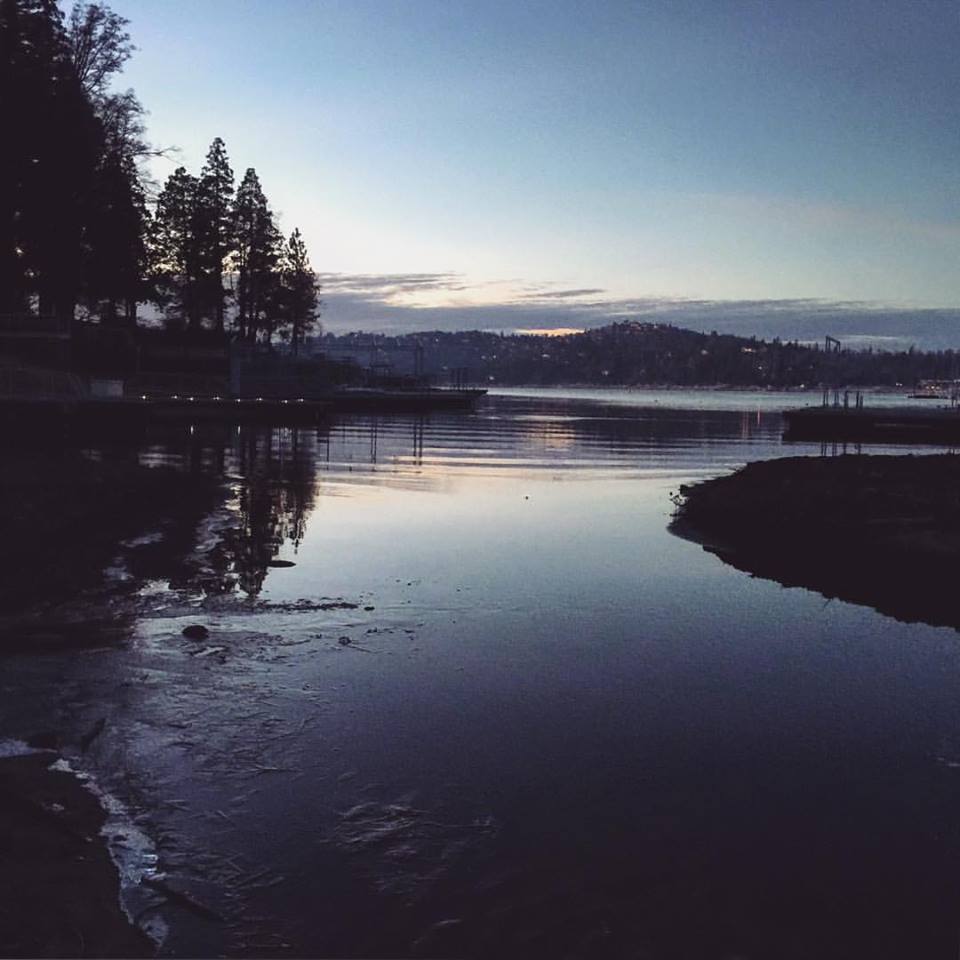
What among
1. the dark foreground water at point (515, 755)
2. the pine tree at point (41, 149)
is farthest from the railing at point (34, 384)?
the dark foreground water at point (515, 755)

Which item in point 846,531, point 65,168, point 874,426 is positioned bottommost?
point 846,531

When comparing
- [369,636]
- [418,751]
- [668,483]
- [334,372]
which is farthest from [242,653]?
[334,372]

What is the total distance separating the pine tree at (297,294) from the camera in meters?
120

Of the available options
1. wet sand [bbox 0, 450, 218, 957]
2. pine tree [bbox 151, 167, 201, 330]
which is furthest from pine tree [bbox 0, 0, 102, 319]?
pine tree [bbox 151, 167, 201, 330]

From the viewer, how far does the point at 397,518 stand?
84.4 feet

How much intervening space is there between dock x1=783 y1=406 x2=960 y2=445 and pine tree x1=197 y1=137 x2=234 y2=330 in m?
58.9

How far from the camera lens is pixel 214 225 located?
99312 mm

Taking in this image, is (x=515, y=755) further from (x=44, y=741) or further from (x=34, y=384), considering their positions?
(x=34, y=384)

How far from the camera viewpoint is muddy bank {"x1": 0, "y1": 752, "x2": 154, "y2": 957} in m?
5.46

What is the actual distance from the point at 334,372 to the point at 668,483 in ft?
285

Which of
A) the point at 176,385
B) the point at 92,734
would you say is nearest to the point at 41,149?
the point at 176,385

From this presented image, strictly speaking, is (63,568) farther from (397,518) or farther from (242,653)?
(397,518)

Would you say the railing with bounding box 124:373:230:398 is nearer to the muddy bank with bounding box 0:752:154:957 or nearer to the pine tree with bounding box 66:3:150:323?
the pine tree with bounding box 66:3:150:323

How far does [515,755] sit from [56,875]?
4212mm
